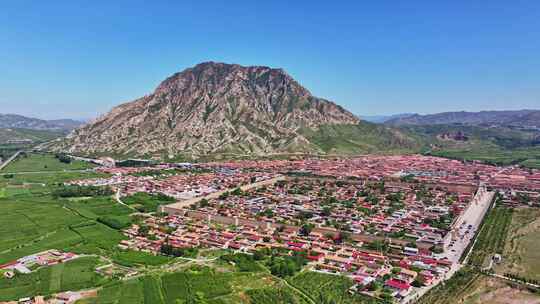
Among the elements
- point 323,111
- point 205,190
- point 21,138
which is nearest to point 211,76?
point 323,111

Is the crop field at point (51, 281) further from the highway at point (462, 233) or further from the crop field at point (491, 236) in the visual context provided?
the crop field at point (491, 236)

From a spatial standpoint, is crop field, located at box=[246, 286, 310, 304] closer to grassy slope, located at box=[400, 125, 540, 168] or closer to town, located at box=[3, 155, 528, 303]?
town, located at box=[3, 155, 528, 303]

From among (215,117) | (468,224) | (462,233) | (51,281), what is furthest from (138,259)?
(215,117)

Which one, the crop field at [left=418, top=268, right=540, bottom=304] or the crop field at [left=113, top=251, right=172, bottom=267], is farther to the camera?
the crop field at [left=113, top=251, right=172, bottom=267]

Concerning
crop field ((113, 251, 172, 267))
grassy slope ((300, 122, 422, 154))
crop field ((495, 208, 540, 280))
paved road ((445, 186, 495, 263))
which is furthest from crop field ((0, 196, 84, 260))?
grassy slope ((300, 122, 422, 154))

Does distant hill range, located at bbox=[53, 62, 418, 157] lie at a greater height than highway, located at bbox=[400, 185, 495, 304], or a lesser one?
greater

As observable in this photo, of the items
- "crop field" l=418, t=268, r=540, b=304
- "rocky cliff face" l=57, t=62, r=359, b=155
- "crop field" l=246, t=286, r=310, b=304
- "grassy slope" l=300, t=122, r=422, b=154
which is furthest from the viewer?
"grassy slope" l=300, t=122, r=422, b=154
